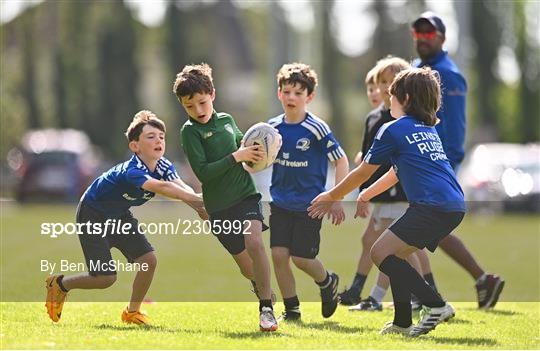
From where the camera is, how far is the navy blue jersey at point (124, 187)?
9766 millimetres

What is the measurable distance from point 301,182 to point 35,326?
2365 mm

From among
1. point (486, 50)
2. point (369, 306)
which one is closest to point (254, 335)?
point (369, 306)

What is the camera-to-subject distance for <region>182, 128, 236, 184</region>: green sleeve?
376 inches

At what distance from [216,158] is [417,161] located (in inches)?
59.5

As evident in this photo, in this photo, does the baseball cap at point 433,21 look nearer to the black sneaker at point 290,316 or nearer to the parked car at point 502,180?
the black sneaker at point 290,316

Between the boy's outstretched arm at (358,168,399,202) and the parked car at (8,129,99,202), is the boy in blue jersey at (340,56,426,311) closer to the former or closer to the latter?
the boy's outstretched arm at (358,168,399,202)

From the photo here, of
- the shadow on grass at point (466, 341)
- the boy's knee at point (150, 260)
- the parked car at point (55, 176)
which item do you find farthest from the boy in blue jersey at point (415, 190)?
the parked car at point (55, 176)

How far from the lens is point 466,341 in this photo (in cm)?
932

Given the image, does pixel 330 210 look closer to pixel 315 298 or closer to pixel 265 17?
pixel 315 298

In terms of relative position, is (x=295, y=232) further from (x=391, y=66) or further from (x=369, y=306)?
(x=391, y=66)

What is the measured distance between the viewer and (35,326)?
973cm

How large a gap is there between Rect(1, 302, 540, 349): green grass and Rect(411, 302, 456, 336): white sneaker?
0.07 metres

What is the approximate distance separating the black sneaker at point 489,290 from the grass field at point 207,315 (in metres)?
0.17

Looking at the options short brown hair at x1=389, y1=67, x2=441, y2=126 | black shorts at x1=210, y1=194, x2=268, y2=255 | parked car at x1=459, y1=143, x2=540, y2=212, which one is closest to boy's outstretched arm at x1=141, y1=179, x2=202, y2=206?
black shorts at x1=210, y1=194, x2=268, y2=255
